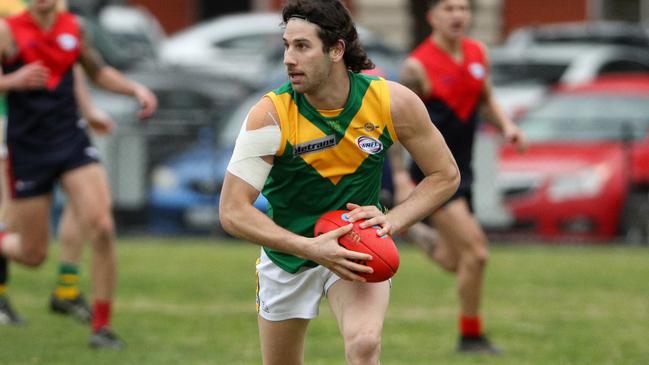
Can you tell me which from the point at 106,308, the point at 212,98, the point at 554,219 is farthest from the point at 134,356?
the point at 212,98

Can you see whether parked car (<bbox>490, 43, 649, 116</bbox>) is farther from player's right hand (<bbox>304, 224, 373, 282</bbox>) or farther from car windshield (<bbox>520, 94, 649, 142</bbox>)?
player's right hand (<bbox>304, 224, 373, 282</bbox>)

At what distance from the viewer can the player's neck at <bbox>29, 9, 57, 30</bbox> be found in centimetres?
948

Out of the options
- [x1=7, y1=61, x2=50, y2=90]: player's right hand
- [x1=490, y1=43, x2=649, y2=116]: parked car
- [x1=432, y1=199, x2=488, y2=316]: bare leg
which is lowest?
[x1=490, y1=43, x2=649, y2=116]: parked car

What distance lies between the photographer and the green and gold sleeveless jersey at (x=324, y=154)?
251 inches

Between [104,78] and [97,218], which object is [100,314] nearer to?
[97,218]

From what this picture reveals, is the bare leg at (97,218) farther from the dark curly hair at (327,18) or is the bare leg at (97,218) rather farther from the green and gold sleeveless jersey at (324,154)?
the dark curly hair at (327,18)

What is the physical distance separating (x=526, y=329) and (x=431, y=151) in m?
4.53

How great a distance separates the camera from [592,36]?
25203 millimetres

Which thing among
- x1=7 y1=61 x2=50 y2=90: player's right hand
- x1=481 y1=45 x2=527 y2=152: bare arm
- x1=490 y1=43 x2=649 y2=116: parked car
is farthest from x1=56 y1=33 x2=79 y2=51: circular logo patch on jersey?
x1=490 y1=43 x2=649 y2=116: parked car

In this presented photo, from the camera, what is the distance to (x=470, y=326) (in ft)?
31.5

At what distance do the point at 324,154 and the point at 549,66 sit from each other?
16587 millimetres

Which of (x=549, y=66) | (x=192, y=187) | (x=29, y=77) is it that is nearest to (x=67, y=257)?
(x=29, y=77)

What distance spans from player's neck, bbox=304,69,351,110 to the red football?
0.47 meters

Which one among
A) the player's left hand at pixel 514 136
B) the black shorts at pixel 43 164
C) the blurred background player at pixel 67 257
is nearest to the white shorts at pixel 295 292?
the black shorts at pixel 43 164
